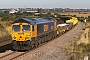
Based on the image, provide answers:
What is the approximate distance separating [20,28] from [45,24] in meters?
5.67

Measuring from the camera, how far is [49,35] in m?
29.4

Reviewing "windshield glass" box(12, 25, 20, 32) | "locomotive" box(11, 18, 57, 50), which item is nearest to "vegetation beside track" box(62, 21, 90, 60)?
"locomotive" box(11, 18, 57, 50)

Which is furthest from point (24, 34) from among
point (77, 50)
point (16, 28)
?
point (77, 50)

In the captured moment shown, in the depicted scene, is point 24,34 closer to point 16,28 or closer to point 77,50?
point 16,28

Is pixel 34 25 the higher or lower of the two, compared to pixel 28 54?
higher

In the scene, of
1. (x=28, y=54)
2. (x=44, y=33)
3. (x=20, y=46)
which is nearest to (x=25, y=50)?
(x=20, y=46)

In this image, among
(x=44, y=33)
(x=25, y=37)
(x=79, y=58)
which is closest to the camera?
(x=79, y=58)

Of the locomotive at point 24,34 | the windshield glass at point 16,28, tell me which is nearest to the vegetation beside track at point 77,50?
the locomotive at point 24,34

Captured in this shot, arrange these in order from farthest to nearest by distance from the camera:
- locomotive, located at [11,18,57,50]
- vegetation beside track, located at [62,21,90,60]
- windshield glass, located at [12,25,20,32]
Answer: windshield glass, located at [12,25,20,32]
locomotive, located at [11,18,57,50]
vegetation beside track, located at [62,21,90,60]

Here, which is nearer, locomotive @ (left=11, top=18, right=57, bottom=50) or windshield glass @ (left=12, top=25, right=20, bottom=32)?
locomotive @ (left=11, top=18, right=57, bottom=50)

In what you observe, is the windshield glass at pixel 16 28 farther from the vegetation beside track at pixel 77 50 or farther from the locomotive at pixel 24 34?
the vegetation beside track at pixel 77 50

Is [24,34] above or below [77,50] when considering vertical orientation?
above

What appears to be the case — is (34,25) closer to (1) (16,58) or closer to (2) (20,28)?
(2) (20,28)

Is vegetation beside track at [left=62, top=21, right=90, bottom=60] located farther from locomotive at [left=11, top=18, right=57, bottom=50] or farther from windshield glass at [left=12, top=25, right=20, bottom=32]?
windshield glass at [left=12, top=25, right=20, bottom=32]
